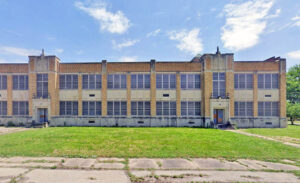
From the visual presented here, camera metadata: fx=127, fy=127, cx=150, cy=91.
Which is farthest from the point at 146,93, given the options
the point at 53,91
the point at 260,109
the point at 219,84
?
the point at 260,109

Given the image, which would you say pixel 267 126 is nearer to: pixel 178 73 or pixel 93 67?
pixel 178 73

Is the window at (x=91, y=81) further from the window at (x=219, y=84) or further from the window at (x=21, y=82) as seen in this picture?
the window at (x=219, y=84)

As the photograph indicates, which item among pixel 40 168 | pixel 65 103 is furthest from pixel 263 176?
pixel 65 103

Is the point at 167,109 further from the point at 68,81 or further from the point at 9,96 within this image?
the point at 9,96

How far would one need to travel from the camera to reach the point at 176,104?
1934 cm

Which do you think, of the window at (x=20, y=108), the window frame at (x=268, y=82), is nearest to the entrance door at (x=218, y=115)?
the window frame at (x=268, y=82)

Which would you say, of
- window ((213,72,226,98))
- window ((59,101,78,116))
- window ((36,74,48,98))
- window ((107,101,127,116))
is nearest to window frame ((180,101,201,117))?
window ((213,72,226,98))

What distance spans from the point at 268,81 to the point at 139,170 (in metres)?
23.4

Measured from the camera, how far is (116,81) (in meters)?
19.8

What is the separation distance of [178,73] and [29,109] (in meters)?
23.3

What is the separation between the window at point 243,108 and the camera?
19.0 m

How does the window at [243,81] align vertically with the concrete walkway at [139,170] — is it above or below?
above

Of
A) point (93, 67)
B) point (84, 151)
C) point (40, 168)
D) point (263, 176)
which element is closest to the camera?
point (263, 176)

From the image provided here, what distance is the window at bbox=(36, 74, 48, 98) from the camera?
19.4 metres
